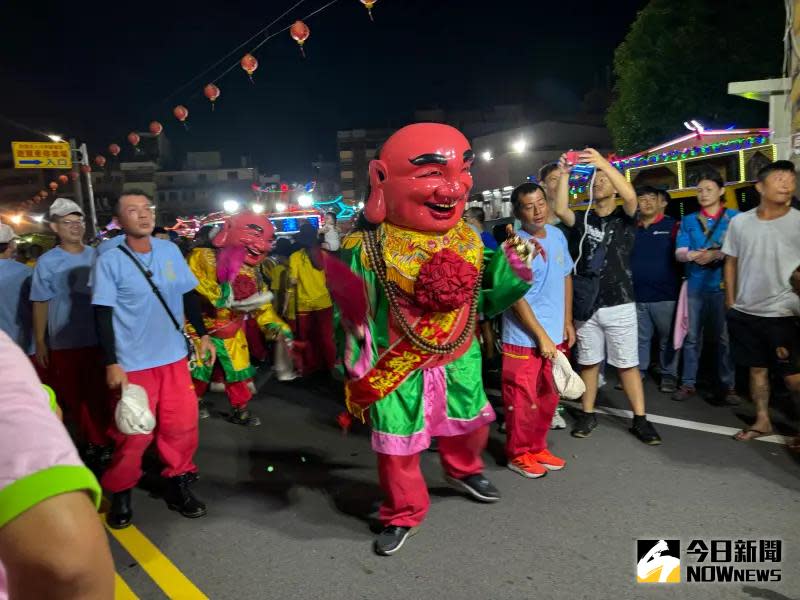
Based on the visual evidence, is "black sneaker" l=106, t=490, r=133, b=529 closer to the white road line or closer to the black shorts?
the white road line

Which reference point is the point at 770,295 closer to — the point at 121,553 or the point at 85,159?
the point at 121,553

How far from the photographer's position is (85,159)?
21828 millimetres

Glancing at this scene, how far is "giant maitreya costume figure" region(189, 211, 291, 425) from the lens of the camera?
4980 mm

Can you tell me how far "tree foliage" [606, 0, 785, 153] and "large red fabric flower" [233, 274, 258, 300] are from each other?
1549 cm

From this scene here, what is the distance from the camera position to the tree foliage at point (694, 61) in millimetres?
14914

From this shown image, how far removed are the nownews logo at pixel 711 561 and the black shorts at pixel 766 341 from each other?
154cm

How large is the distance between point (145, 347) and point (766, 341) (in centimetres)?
407

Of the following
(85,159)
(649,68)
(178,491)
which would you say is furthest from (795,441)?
(85,159)

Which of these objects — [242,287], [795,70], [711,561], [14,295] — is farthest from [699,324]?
[14,295]

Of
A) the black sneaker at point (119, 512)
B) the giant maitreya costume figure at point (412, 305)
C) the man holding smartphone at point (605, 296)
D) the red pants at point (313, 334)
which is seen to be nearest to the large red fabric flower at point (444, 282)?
the giant maitreya costume figure at point (412, 305)

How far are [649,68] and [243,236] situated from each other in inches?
647

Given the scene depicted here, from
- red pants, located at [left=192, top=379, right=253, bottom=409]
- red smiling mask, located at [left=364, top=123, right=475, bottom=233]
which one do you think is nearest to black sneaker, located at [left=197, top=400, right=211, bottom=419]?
red pants, located at [left=192, top=379, right=253, bottom=409]

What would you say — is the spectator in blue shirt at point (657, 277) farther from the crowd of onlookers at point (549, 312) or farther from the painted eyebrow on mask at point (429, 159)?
the painted eyebrow on mask at point (429, 159)

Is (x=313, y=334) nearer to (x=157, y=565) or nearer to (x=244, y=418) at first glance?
(x=244, y=418)
